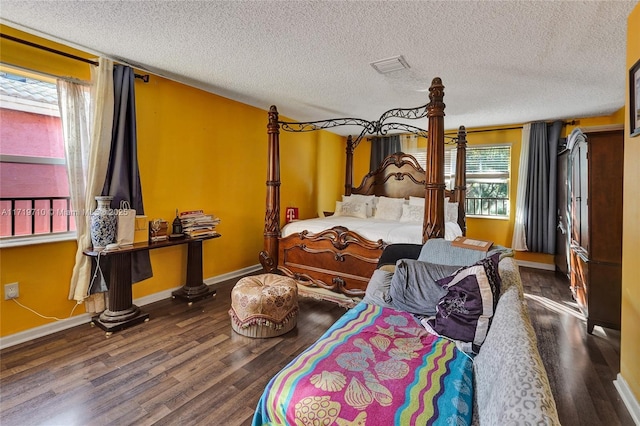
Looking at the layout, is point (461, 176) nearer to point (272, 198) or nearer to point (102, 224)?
point (272, 198)

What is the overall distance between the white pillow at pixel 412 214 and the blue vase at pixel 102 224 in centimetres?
339

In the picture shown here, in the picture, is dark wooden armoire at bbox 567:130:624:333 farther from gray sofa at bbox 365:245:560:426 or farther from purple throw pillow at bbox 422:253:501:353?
purple throw pillow at bbox 422:253:501:353

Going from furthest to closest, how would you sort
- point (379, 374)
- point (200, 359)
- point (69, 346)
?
point (69, 346) < point (200, 359) < point (379, 374)

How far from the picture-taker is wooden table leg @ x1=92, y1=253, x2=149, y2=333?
2645 mm

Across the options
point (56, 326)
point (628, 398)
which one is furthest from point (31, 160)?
point (628, 398)

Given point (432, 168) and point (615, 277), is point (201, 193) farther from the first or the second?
point (615, 277)

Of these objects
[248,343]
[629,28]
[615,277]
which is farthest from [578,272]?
[248,343]

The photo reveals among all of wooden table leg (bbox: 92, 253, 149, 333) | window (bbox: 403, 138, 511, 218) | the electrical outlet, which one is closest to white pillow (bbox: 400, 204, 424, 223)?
window (bbox: 403, 138, 511, 218)

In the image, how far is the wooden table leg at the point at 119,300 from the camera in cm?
264

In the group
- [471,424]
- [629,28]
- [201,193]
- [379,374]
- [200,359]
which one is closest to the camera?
[471,424]

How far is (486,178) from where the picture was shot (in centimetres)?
538

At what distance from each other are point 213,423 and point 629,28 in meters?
3.30

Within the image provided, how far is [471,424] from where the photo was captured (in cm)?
107

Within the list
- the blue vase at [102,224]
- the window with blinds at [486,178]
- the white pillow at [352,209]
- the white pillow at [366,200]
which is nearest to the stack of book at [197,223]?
the blue vase at [102,224]
